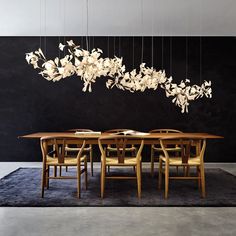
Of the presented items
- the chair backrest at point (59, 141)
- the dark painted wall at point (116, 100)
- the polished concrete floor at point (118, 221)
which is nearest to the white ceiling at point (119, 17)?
the dark painted wall at point (116, 100)

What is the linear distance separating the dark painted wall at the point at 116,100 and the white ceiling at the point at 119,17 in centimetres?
32

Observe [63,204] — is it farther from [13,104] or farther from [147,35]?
[147,35]

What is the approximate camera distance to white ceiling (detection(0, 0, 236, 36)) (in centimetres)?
474

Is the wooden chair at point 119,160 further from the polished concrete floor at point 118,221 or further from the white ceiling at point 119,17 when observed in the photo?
the white ceiling at point 119,17

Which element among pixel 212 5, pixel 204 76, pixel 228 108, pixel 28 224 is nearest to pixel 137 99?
pixel 204 76

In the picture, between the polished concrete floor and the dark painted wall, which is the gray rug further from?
the dark painted wall

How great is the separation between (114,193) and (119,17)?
10.2 ft

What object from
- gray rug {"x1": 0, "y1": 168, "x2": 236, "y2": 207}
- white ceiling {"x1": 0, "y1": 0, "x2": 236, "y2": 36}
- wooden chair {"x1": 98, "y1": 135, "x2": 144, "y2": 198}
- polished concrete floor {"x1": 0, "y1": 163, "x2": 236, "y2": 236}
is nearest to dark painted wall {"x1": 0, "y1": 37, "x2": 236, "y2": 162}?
white ceiling {"x1": 0, "y1": 0, "x2": 236, "y2": 36}

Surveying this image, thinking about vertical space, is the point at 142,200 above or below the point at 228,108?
below

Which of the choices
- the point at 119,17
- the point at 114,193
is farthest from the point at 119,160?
the point at 119,17

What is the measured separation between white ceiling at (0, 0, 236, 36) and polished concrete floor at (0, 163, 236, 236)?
10.1ft

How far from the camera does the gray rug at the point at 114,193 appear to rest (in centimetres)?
353

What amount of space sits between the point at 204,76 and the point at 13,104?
4.28 meters

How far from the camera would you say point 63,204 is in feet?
11.3
